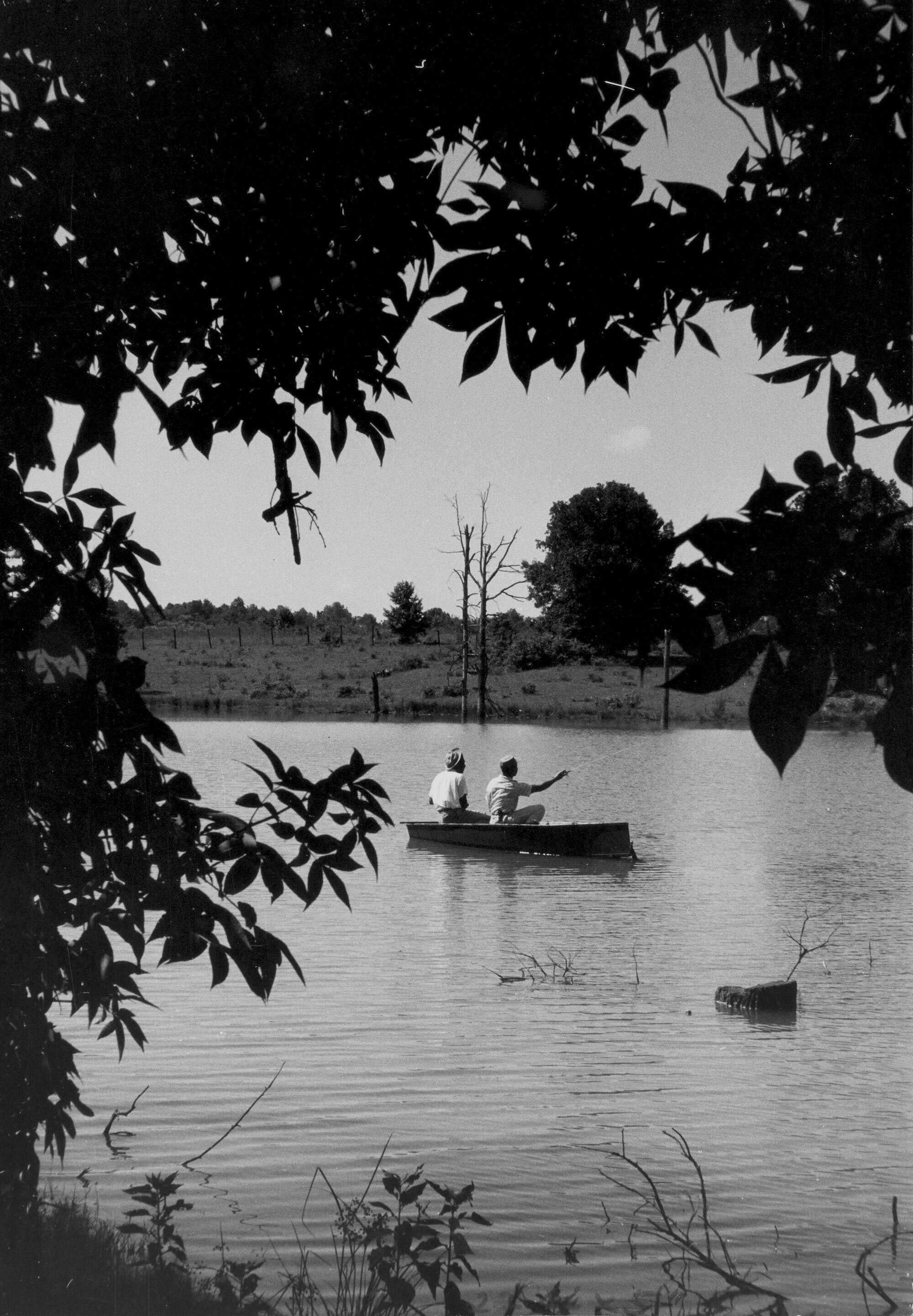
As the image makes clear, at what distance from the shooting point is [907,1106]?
6254 mm

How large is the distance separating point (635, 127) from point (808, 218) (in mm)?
630

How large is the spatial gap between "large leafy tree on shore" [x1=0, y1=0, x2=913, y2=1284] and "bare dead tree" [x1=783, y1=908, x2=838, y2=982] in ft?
21.4

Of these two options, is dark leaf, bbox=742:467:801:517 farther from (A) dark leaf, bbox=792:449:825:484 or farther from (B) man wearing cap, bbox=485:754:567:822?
(B) man wearing cap, bbox=485:754:567:822

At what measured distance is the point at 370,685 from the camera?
168 ft

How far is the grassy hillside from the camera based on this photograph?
151ft

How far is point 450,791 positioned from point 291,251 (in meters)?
14.5

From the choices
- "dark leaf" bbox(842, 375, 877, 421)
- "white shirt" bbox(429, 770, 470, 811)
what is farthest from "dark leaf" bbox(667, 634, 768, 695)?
"white shirt" bbox(429, 770, 470, 811)

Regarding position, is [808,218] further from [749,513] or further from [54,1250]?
[54,1250]

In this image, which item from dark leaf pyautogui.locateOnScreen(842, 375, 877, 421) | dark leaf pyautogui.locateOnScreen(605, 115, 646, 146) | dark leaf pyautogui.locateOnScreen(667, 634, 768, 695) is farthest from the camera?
dark leaf pyautogui.locateOnScreen(605, 115, 646, 146)

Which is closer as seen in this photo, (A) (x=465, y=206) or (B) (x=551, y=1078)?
(A) (x=465, y=206)

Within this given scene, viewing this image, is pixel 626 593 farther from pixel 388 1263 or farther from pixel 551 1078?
pixel 551 1078

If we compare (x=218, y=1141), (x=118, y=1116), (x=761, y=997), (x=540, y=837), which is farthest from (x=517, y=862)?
(x=218, y=1141)

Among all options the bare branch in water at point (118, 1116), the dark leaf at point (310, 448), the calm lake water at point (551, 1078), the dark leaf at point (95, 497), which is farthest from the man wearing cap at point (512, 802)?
the dark leaf at point (95, 497)

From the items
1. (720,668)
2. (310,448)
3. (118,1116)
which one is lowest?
(118,1116)
